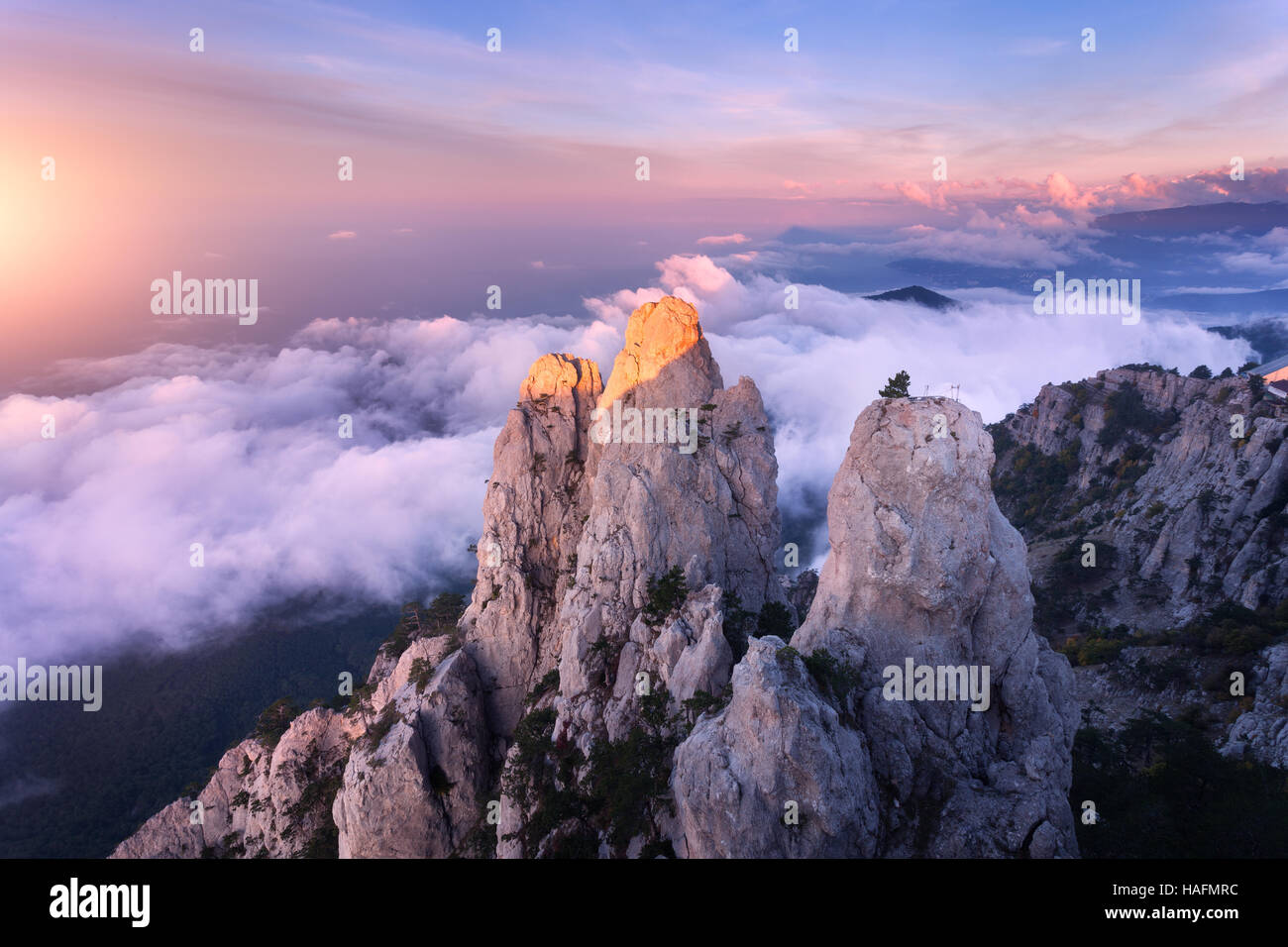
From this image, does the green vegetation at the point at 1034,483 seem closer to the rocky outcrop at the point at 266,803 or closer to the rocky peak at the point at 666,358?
the rocky peak at the point at 666,358

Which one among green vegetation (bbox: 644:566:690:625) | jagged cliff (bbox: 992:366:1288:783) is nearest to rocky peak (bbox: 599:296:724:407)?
green vegetation (bbox: 644:566:690:625)

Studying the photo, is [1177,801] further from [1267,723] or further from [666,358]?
[666,358]

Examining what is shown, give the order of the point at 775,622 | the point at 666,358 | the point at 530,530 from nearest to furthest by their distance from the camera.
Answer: the point at 775,622 < the point at 666,358 < the point at 530,530

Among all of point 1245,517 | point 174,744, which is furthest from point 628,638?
point 174,744

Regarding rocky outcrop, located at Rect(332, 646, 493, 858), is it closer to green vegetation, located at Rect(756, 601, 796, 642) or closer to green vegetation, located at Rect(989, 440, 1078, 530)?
green vegetation, located at Rect(756, 601, 796, 642)

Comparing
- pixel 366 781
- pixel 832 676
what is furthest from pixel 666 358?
pixel 366 781

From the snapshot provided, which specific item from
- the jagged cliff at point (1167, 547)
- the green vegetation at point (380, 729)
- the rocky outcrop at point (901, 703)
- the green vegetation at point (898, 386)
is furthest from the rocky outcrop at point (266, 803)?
the jagged cliff at point (1167, 547)
